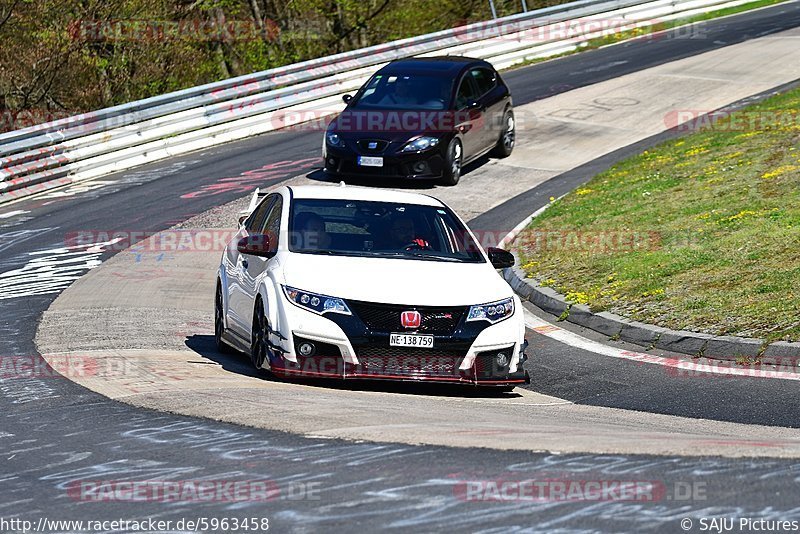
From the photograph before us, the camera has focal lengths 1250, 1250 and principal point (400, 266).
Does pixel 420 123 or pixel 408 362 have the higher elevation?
pixel 420 123

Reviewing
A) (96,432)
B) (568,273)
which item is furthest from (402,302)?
(568,273)

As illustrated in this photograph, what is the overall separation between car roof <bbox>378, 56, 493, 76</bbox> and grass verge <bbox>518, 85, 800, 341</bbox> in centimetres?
349

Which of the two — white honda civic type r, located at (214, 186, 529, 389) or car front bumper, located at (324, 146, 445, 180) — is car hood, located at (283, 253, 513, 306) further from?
car front bumper, located at (324, 146, 445, 180)

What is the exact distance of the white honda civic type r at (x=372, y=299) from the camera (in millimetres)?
9492

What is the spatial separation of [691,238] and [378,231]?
5.78 meters

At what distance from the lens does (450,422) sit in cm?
799

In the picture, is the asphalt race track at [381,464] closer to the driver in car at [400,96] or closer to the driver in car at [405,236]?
the driver in car at [405,236]

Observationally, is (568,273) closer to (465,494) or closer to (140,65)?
(465,494)

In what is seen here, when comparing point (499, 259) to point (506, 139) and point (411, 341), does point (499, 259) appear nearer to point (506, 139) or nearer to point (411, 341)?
point (411, 341)

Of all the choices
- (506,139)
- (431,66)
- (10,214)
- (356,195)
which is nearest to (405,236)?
(356,195)

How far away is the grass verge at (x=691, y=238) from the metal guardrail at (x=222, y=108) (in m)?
9.18

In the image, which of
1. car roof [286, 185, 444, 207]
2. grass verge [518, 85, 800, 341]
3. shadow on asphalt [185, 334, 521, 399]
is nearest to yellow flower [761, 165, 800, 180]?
grass verge [518, 85, 800, 341]

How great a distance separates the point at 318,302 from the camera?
954 centimetres

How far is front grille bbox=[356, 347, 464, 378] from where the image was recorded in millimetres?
9477
